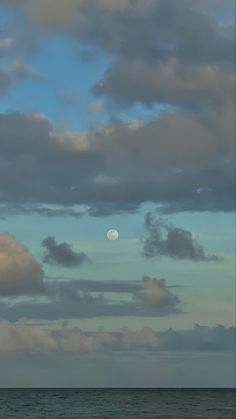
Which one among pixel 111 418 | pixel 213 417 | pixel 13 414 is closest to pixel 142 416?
pixel 111 418

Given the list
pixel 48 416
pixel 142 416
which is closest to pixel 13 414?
pixel 48 416

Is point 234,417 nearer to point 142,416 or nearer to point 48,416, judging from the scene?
point 142,416

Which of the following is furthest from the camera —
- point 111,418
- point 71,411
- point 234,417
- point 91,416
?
point 71,411

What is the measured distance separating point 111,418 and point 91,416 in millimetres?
7669

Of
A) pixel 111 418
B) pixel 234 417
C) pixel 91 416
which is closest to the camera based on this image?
pixel 234 417

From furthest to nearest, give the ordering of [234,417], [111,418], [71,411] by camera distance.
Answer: [71,411], [111,418], [234,417]

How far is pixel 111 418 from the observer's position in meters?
102

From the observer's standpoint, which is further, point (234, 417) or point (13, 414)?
point (13, 414)

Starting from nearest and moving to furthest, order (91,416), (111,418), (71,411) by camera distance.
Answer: (111,418) < (91,416) < (71,411)

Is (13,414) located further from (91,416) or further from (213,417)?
(213,417)

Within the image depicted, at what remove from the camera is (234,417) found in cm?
9319

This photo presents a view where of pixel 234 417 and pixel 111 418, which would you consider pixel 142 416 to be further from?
pixel 234 417

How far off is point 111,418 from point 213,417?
1433 cm

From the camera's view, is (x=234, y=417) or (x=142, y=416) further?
(x=142, y=416)
